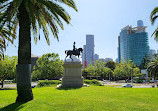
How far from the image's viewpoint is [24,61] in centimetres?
932

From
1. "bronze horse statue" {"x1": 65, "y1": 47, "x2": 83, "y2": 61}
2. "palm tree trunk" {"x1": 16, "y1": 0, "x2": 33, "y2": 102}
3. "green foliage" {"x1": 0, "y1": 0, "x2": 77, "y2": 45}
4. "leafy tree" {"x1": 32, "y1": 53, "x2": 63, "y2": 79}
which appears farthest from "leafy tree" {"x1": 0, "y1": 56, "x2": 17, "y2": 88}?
"palm tree trunk" {"x1": 16, "y1": 0, "x2": 33, "y2": 102}

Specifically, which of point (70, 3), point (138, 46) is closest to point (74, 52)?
point (70, 3)

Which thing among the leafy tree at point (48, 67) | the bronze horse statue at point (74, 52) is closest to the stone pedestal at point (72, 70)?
the bronze horse statue at point (74, 52)

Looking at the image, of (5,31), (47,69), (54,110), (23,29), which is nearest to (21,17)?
(23,29)

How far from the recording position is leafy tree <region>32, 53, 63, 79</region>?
144ft

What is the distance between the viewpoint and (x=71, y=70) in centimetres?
2230

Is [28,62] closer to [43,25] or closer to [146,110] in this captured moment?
[43,25]

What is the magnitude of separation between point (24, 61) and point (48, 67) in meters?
35.8

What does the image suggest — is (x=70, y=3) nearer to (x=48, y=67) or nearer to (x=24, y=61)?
(x=24, y=61)

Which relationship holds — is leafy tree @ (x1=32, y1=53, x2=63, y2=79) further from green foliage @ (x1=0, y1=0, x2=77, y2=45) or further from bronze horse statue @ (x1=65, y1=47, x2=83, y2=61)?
green foliage @ (x1=0, y1=0, x2=77, y2=45)

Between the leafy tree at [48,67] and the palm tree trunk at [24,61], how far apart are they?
115 feet

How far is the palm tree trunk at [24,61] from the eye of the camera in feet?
30.1

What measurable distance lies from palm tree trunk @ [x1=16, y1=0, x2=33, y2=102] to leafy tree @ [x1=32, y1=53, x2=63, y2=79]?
3510cm

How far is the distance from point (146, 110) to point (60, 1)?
928 centimetres
